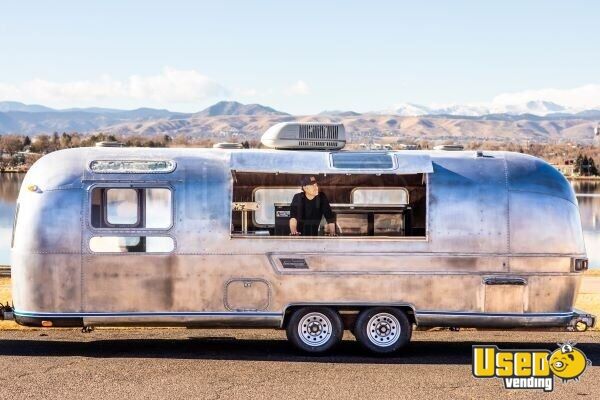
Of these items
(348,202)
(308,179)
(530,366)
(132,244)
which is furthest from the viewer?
(348,202)

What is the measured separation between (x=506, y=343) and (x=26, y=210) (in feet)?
25.5

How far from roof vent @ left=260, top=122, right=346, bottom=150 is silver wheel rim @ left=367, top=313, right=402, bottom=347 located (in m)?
2.75

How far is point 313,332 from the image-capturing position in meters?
13.1

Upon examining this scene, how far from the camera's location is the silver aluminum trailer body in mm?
12836

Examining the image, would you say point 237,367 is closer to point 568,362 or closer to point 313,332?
point 313,332

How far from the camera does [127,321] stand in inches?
507

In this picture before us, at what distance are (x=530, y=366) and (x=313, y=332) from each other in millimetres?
3131

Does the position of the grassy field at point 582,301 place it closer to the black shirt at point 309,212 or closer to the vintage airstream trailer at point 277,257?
the vintage airstream trailer at point 277,257

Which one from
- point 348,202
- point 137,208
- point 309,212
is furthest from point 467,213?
point 137,208

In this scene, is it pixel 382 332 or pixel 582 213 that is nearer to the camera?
pixel 382 332

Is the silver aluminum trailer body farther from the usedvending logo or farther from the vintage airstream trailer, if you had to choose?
the usedvending logo

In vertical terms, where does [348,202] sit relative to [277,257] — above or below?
above

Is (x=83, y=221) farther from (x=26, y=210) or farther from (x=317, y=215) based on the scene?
(x=317, y=215)

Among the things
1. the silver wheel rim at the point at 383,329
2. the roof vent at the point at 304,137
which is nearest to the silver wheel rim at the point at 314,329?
the silver wheel rim at the point at 383,329
